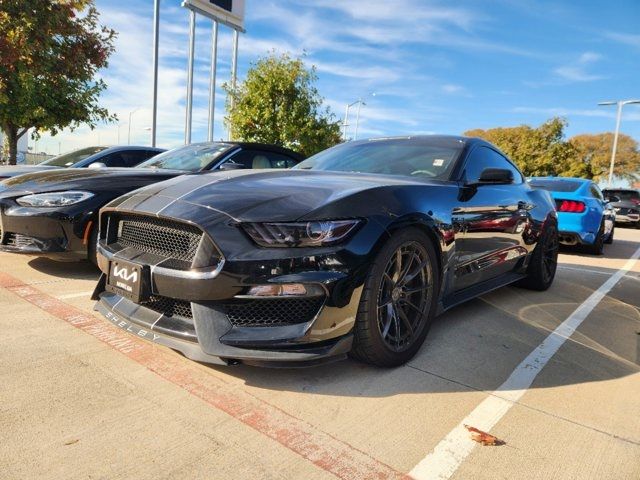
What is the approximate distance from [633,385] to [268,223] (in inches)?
88.6

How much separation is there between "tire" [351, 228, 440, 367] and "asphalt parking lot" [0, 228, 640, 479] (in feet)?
0.48

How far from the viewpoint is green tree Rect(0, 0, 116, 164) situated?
368 inches

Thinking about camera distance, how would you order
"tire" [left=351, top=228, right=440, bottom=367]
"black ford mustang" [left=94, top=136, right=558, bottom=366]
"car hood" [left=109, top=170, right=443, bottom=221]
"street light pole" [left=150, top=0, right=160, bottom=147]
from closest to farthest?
"black ford mustang" [left=94, top=136, right=558, bottom=366]
"car hood" [left=109, top=170, right=443, bottom=221]
"tire" [left=351, top=228, right=440, bottom=367]
"street light pole" [left=150, top=0, right=160, bottom=147]

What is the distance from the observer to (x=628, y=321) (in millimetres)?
3986

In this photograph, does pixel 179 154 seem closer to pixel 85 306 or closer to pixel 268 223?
pixel 85 306

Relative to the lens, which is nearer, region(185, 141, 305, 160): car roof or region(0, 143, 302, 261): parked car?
region(0, 143, 302, 261): parked car

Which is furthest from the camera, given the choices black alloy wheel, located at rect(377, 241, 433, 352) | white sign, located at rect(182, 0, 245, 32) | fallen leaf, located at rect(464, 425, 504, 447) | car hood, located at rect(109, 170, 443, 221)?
white sign, located at rect(182, 0, 245, 32)

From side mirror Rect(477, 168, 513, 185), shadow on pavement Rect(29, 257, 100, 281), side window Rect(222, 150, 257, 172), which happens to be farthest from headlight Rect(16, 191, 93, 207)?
side mirror Rect(477, 168, 513, 185)

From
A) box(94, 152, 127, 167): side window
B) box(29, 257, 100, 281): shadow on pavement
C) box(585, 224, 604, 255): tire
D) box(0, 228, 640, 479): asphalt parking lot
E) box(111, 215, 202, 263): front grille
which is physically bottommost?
box(0, 228, 640, 479): asphalt parking lot

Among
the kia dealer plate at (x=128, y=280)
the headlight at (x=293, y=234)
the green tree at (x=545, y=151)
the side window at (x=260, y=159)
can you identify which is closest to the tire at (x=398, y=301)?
the headlight at (x=293, y=234)

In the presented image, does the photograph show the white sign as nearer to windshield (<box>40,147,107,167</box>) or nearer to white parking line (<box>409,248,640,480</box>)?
windshield (<box>40,147,107,167</box>)

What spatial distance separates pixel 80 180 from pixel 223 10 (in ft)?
70.1

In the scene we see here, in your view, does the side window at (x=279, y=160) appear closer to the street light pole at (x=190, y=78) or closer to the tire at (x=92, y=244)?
the tire at (x=92, y=244)

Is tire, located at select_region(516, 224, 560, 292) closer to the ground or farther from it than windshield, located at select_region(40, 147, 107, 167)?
closer to the ground
